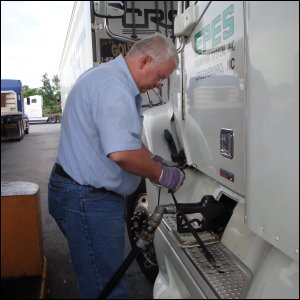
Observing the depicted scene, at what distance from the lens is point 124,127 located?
1732 millimetres

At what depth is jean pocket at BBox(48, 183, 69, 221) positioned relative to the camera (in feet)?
6.87

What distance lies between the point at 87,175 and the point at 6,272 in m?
0.86

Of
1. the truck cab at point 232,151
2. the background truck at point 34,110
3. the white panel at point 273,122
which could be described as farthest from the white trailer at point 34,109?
the white panel at point 273,122

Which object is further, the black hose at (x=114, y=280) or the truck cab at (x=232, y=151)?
the black hose at (x=114, y=280)

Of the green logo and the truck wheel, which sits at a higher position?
the green logo

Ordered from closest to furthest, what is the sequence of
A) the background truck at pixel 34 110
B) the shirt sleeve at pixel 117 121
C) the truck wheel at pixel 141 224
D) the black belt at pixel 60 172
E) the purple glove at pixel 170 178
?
1. the shirt sleeve at pixel 117 121
2. the purple glove at pixel 170 178
3. the black belt at pixel 60 172
4. the truck wheel at pixel 141 224
5. the background truck at pixel 34 110

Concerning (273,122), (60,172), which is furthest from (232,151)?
(60,172)

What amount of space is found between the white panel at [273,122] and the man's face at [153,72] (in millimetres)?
508

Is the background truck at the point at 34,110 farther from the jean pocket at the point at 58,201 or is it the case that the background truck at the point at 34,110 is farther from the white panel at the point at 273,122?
the white panel at the point at 273,122

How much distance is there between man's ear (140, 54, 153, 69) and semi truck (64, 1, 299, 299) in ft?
1.30

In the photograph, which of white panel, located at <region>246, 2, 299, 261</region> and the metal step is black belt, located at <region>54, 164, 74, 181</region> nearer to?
the metal step

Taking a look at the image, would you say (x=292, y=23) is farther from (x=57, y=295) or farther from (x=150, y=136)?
(x=150, y=136)

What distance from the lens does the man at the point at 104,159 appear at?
69.6 inches

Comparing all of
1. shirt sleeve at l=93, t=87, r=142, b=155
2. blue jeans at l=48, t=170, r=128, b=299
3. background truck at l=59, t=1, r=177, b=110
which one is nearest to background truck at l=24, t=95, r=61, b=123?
background truck at l=59, t=1, r=177, b=110
